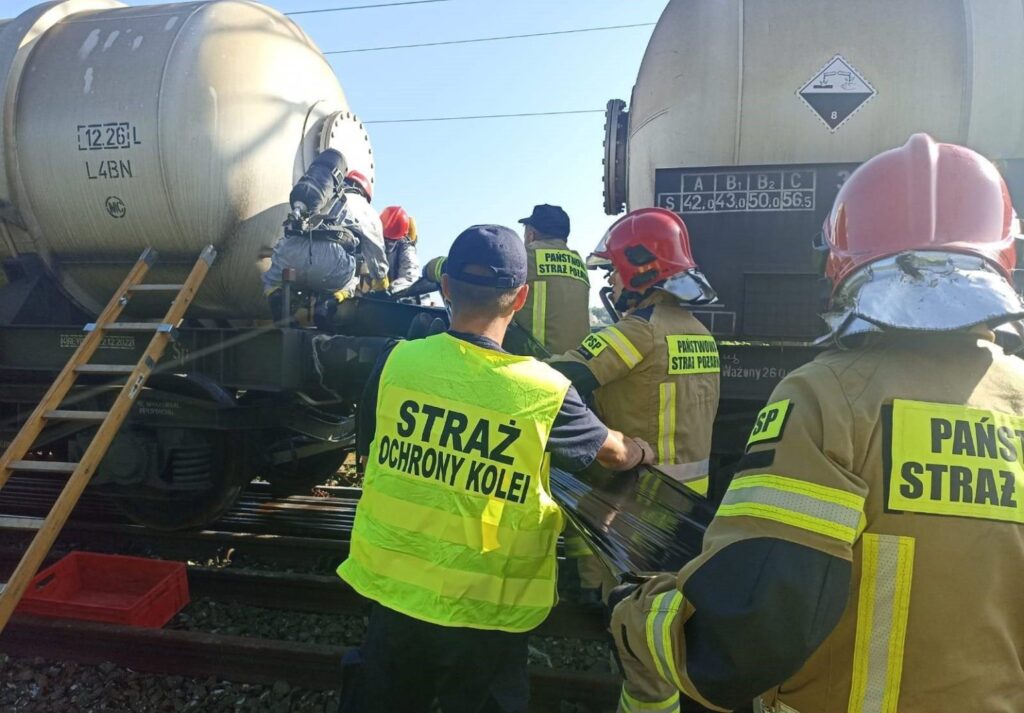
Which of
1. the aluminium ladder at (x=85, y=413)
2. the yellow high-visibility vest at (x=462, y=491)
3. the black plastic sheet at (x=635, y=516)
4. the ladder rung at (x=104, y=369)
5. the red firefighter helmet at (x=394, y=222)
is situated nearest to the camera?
the yellow high-visibility vest at (x=462, y=491)

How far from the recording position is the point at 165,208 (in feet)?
15.4

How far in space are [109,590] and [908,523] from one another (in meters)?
5.07

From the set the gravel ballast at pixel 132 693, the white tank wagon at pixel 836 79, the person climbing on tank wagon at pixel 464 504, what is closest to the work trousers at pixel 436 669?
the person climbing on tank wagon at pixel 464 504

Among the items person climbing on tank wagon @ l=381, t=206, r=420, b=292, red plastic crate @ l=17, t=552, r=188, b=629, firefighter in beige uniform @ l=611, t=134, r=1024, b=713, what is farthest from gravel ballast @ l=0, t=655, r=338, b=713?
person climbing on tank wagon @ l=381, t=206, r=420, b=292

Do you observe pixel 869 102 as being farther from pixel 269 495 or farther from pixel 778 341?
pixel 269 495

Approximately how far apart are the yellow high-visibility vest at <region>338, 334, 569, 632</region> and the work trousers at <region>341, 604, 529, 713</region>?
69 mm

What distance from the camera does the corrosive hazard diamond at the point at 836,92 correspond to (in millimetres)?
3730

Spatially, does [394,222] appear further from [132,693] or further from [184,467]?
[132,693]

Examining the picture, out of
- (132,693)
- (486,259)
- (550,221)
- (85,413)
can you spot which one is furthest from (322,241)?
(132,693)

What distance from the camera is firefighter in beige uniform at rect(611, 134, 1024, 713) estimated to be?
3.67ft

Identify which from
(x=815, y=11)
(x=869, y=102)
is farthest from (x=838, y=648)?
(x=815, y=11)

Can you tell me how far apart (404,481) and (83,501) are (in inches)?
228

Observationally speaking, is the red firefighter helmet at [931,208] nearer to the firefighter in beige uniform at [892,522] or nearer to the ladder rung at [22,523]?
the firefighter in beige uniform at [892,522]

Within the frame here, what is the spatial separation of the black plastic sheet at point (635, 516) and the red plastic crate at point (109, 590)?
2.96m
